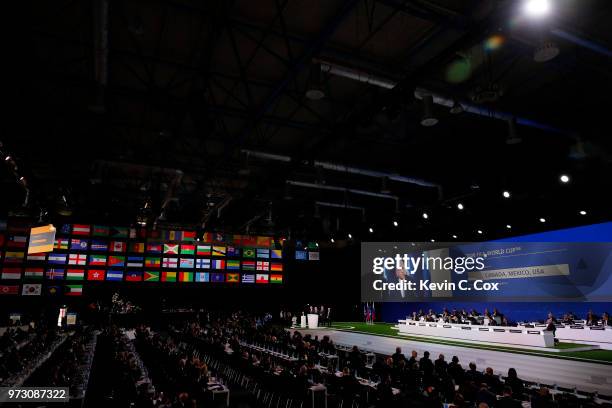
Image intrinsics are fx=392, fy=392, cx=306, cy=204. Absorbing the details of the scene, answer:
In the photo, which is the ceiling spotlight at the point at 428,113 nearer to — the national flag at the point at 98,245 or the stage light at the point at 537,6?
the stage light at the point at 537,6

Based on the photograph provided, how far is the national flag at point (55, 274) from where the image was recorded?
22.5 m

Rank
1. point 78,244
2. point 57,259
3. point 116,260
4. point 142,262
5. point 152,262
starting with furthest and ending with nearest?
1. point 152,262
2. point 142,262
3. point 116,260
4. point 78,244
5. point 57,259

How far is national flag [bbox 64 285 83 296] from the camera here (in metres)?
22.7

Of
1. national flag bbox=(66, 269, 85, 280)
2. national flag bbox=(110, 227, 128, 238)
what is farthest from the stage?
national flag bbox=(66, 269, 85, 280)

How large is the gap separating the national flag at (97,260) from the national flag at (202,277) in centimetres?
560

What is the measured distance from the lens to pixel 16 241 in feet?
72.3

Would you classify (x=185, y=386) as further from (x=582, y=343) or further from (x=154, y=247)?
(x=154, y=247)

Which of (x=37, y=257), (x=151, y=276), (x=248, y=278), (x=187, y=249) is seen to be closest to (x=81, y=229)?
(x=37, y=257)

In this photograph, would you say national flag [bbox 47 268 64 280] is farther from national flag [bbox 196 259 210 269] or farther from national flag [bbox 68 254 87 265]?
national flag [bbox 196 259 210 269]

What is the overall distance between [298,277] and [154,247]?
10.4 m

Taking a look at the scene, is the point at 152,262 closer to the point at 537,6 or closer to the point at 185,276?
the point at 185,276

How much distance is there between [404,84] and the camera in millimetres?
8336

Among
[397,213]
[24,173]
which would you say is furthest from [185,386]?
[397,213]
